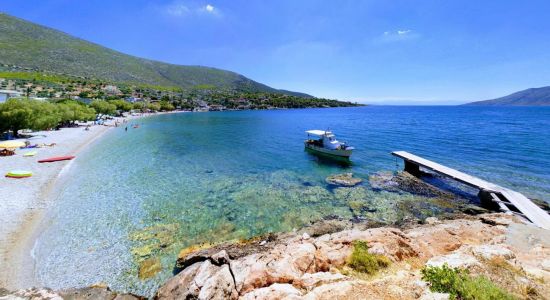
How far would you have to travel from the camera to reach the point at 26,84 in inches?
4139

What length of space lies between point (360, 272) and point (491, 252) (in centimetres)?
551

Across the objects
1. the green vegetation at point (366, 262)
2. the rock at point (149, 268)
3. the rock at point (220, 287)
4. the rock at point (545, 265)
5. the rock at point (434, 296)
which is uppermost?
the rock at point (434, 296)

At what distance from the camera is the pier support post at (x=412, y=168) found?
1091 inches

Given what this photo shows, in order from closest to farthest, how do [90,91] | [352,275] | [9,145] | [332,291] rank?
[332,291] < [352,275] < [9,145] < [90,91]

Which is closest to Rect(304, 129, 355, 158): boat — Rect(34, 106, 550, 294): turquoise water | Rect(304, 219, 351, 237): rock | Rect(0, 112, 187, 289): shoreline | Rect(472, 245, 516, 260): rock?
Rect(34, 106, 550, 294): turquoise water

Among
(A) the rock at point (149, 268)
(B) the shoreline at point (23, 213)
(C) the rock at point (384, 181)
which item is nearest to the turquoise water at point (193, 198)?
(A) the rock at point (149, 268)

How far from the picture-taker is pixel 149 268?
12289mm

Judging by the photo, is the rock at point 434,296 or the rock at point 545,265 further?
the rock at point 545,265

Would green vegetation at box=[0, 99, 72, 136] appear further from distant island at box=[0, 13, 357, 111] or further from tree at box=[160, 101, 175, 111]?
tree at box=[160, 101, 175, 111]

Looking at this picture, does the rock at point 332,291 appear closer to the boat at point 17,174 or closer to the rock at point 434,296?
the rock at point 434,296

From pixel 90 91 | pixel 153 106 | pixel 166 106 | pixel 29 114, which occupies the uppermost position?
pixel 90 91

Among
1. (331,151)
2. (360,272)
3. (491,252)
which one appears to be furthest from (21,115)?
(491,252)

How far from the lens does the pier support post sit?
27.7 m

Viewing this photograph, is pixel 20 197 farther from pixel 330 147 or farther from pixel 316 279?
pixel 330 147
